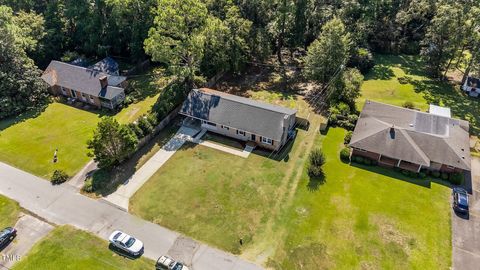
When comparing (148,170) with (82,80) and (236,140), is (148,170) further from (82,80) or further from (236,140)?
(82,80)

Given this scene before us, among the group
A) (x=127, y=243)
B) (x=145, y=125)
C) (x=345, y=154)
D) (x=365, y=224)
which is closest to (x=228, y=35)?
(x=145, y=125)

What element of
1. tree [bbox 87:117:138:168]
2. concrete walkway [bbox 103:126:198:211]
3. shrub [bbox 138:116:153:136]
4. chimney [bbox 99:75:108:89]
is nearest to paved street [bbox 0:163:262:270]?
concrete walkway [bbox 103:126:198:211]

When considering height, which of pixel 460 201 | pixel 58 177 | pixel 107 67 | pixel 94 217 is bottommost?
pixel 94 217

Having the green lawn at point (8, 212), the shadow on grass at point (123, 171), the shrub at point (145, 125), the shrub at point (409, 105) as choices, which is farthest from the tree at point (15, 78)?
the shrub at point (409, 105)

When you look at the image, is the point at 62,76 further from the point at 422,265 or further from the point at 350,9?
the point at 422,265

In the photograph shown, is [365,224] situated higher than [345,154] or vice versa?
[345,154]

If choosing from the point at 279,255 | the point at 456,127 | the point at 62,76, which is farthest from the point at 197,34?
the point at 456,127

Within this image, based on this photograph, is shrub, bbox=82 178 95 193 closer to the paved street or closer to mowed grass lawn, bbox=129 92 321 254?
the paved street

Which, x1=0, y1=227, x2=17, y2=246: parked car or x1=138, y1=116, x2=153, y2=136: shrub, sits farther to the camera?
x1=138, y1=116, x2=153, y2=136: shrub
